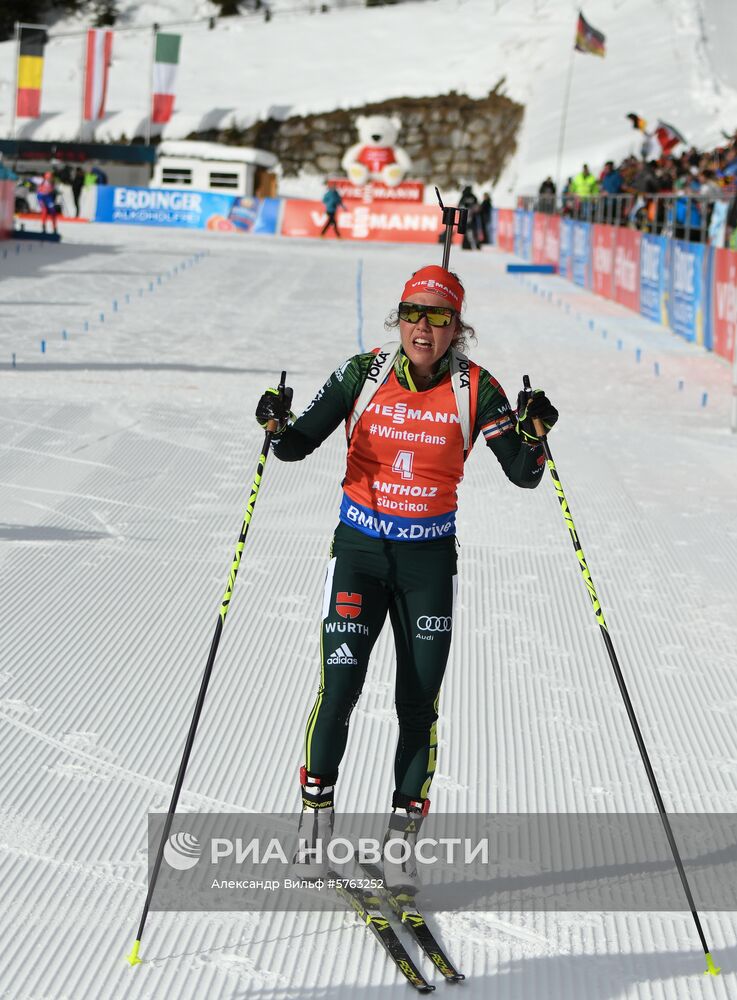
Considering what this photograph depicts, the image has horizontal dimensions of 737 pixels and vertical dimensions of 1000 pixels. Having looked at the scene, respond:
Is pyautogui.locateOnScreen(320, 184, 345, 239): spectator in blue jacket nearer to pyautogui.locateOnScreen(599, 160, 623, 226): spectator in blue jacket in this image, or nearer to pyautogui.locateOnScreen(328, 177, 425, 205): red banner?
pyautogui.locateOnScreen(328, 177, 425, 205): red banner

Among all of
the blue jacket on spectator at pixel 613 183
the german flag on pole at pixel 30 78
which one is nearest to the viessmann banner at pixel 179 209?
the german flag on pole at pixel 30 78

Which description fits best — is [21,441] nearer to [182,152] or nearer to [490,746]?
[490,746]

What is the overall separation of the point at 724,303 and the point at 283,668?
11.8 m

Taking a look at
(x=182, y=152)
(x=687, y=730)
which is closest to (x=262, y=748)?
(x=687, y=730)

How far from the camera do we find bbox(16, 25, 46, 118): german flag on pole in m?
58.9

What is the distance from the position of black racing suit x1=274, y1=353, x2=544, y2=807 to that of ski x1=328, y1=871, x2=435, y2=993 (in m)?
0.26

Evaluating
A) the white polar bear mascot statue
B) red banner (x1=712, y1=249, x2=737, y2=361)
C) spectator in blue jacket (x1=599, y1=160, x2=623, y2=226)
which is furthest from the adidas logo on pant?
the white polar bear mascot statue

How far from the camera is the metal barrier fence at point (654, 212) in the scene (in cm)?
1803

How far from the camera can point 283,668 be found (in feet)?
17.9

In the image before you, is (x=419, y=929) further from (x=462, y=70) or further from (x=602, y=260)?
(x=462, y=70)

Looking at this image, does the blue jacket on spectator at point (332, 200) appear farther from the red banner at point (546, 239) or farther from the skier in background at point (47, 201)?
the skier in background at point (47, 201)

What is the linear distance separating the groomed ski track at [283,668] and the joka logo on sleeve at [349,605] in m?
0.81

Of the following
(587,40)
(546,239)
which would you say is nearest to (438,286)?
(546,239)

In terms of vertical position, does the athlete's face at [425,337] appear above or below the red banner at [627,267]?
below
